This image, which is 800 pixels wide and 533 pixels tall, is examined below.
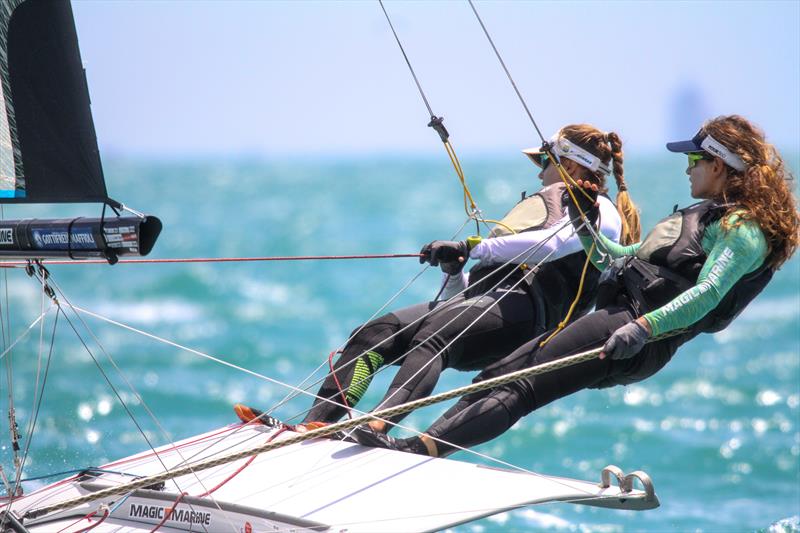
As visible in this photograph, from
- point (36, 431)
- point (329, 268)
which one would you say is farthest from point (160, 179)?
point (36, 431)

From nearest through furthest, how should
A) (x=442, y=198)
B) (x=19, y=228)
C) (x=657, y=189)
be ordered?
(x=19, y=228) → (x=442, y=198) → (x=657, y=189)

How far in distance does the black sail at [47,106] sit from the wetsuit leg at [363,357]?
0.91 meters

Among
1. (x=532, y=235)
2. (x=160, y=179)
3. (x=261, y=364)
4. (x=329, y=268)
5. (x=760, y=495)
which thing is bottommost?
(x=532, y=235)

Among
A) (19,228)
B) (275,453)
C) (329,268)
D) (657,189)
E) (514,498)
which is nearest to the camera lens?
(514,498)

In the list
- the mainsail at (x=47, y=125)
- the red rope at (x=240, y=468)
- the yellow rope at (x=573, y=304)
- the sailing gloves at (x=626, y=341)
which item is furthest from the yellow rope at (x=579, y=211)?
the mainsail at (x=47, y=125)

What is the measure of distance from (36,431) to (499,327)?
554 centimetres

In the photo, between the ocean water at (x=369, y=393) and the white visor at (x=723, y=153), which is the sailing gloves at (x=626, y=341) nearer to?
the white visor at (x=723, y=153)

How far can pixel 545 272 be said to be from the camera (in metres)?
3.63

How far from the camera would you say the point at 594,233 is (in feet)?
11.3

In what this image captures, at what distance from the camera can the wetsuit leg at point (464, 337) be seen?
10.8ft

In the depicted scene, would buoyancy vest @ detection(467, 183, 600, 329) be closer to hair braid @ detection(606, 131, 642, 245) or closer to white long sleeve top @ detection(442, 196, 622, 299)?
white long sleeve top @ detection(442, 196, 622, 299)

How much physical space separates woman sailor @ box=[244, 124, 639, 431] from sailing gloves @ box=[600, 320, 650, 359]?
0.48m

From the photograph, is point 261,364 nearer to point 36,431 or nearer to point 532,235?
point 36,431

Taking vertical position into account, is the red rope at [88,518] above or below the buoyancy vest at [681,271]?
below
